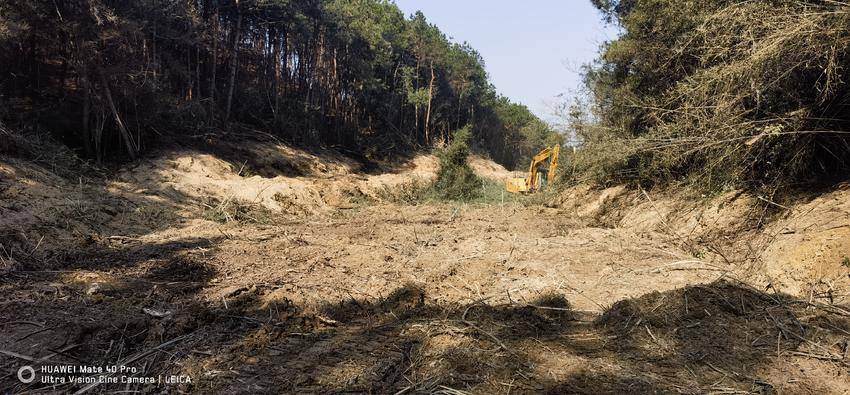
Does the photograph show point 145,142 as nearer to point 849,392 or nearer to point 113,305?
point 113,305

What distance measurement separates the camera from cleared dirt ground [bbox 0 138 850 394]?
3143 millimetres

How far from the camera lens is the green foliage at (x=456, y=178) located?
1677 cm

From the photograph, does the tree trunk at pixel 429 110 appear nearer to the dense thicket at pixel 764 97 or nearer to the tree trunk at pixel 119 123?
the tree trunk at pixel 119 123

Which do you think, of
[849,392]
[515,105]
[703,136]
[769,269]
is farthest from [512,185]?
[515,105]

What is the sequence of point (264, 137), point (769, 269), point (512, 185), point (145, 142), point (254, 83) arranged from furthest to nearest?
point (254, 83)
point (264, 137)
point (512, 185)
point (145, 142)
point (769, 269)

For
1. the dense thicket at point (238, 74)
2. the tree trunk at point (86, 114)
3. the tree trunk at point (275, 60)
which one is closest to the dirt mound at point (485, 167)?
the dense thicket at point (238, 74)

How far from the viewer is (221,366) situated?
3.12 meters

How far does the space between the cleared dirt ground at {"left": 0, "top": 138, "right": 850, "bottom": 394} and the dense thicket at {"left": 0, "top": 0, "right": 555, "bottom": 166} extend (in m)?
3.16

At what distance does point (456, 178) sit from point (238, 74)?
1349 centimetres

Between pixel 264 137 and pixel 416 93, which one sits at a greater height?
pixel 416 93

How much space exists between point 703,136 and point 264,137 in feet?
56.0

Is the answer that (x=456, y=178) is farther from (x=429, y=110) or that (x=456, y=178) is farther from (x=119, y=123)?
(x=429, y=110)

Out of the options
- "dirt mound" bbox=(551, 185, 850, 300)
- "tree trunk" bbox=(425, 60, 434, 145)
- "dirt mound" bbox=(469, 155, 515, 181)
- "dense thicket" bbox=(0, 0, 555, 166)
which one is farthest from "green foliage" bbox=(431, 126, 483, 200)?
"tree trunk" bbox=(425, 60, 434, 145)

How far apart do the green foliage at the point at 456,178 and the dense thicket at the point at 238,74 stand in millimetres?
8226
